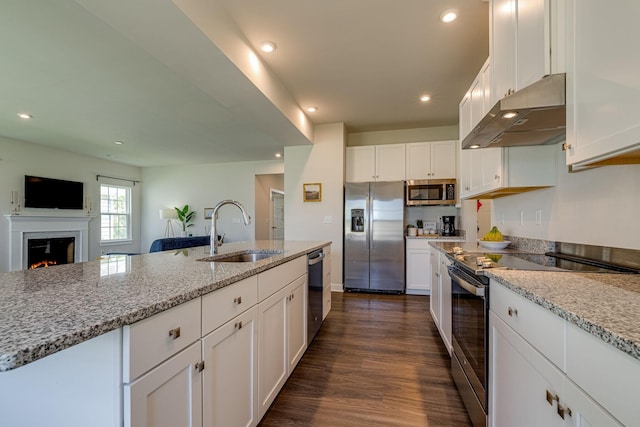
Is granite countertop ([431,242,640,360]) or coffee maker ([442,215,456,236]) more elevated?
coffee maker ([442,215,456,236])

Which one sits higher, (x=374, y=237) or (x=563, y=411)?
(x=374, y=237)

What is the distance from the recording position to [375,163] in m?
4.57

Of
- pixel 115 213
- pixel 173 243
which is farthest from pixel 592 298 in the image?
pixel 115 213

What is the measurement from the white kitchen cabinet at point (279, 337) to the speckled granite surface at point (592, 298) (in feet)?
3.73

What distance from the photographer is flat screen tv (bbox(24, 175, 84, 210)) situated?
203 inches

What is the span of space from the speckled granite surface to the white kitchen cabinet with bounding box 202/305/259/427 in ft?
3.72

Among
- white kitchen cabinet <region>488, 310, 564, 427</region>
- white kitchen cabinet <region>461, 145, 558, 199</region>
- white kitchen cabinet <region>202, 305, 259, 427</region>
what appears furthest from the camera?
white kitchen cabinet <region>461, 145, 558, 199</region>

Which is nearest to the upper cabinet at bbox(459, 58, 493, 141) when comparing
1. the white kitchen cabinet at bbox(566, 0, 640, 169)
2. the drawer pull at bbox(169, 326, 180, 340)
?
the white kitchen cabinet at bbox(566, 0, 640, 169)

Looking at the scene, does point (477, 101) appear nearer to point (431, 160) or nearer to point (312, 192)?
point (431, 160)

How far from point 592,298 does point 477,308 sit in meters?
0.63

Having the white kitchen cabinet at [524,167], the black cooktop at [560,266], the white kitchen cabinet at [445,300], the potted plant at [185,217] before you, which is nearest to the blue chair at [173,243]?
the potted plant at [185,217]

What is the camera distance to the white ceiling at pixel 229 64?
6.47 ft

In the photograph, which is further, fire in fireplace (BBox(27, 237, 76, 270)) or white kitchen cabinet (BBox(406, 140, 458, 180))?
fire in fireplace (BBox(27, 237, 76, 270))

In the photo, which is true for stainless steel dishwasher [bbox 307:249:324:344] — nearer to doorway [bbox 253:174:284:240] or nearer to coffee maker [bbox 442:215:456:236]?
coffee maker [bbox 442:215:456:236]
